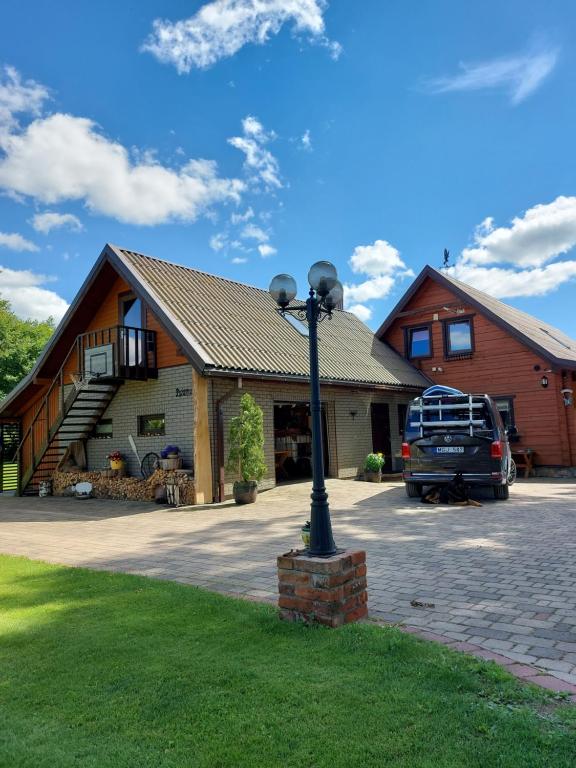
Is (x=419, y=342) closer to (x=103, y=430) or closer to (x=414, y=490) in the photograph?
(x=414, y=490)

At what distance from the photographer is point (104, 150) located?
1173 cm

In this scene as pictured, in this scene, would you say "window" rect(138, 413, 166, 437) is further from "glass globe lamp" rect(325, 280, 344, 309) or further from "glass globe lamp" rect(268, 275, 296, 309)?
"glass globe lamp" rect(325, 280, 344, 309)

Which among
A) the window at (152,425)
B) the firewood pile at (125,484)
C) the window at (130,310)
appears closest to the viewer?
the firewood pile at (125,484)

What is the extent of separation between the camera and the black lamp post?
13.5ft

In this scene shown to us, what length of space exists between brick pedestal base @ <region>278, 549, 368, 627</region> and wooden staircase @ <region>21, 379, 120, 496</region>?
38.3 feet

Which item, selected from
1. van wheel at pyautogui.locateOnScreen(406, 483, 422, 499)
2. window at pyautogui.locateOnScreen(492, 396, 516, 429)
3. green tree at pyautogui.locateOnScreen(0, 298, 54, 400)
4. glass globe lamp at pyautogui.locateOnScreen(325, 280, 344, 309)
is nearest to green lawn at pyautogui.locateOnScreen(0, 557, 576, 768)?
glass globe lamp at pyautogui.locateOnScreen(325, 280, 344, 309)

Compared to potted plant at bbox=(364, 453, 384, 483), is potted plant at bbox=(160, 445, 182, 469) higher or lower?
higher

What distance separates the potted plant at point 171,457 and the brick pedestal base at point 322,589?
9.14 meters

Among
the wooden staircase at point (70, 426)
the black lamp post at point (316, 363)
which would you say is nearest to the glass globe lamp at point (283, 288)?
the black lamp post at point (316, 363)

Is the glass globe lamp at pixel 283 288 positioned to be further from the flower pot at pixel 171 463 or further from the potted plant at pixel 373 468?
the potted plant at pixel 373 468

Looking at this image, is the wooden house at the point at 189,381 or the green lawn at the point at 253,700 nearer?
the green lawn at the point at 253,700

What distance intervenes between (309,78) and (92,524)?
9.97 m

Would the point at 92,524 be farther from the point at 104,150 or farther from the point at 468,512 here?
the point at 104,150

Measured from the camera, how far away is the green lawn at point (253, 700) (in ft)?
7.57
